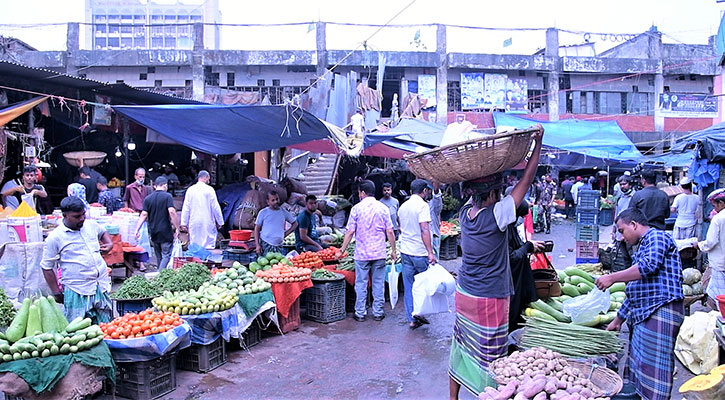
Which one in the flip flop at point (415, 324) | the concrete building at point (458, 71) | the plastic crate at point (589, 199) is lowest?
the flip flop at point (415, 324)

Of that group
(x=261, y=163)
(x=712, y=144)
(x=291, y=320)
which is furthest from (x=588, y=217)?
(x=261, y=163)

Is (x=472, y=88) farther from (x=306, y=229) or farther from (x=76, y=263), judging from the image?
(x=76, y=263)

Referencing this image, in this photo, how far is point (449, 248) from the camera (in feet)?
43.6

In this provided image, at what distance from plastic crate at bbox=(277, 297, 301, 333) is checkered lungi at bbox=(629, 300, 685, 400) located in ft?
13.9

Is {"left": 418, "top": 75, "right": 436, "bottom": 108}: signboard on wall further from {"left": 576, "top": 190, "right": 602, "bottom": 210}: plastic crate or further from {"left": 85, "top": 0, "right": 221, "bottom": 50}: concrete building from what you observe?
{"left": 85, "top": 0, "right": 221, "bottom": 50}: concrete building

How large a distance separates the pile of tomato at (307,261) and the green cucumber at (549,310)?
3.63 meters

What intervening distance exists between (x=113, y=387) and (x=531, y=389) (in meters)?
3.54

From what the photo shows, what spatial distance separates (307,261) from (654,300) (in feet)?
16.7

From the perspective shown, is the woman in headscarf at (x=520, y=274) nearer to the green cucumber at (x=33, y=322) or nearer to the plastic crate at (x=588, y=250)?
the green cucumber at (x=33, y=322)

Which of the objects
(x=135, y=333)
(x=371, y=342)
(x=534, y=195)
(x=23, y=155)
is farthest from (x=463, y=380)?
(x=534, y=195)

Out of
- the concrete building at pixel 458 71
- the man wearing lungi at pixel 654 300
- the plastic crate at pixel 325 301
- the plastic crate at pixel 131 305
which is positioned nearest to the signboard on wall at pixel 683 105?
the concrete building at pixel 458 71

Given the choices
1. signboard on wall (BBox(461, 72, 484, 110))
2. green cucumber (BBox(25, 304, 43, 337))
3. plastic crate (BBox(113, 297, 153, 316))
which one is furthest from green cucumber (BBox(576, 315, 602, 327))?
signboard on wall (BBox(461, 72, 484, 110))

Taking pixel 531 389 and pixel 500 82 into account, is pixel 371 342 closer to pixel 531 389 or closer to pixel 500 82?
pixel 531 389

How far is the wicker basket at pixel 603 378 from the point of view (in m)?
3.29
